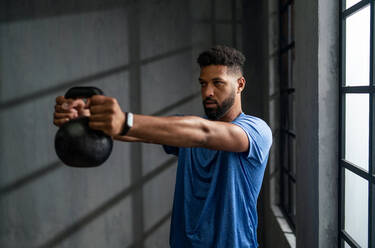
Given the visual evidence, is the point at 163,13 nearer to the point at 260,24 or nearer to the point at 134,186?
the point at 260,24

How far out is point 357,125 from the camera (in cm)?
139

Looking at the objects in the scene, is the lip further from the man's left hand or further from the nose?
the man's left hand

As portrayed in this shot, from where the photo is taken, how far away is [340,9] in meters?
1.49

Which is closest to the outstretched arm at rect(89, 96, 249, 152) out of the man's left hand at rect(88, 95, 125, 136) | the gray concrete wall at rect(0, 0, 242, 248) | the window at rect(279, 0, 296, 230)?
the man's left hand at rect(88, 95, 125, 136)

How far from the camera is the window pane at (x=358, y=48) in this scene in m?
1.31

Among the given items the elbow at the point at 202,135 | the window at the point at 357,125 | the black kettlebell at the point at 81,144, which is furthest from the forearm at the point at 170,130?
the window at the point at 357,125

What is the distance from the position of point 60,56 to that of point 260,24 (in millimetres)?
1899

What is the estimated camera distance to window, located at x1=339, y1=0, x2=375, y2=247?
49.8 inches

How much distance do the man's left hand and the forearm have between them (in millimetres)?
47

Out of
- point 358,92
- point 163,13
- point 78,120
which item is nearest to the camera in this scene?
point 78,120

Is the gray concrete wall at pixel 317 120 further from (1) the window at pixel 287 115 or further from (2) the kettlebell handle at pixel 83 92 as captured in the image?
(2) the kettlebell handle at pixel 83 92

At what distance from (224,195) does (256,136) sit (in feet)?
0.87

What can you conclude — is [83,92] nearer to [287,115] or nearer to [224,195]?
[224,195]

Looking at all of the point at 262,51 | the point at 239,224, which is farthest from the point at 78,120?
the point at 262,51
